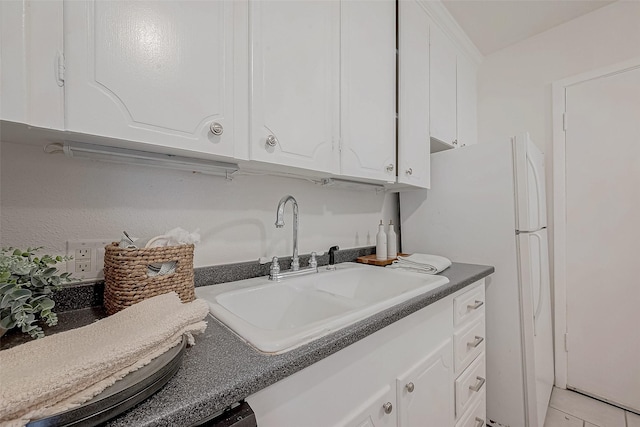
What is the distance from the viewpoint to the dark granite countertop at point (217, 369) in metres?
0.41

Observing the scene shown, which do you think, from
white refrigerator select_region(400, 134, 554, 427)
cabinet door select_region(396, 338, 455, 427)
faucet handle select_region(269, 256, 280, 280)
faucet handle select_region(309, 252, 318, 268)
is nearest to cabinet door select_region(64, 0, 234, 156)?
faucet handle select_region(269, 256, 280, 280)

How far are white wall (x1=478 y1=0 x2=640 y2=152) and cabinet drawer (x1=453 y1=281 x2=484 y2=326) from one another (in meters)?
1.10

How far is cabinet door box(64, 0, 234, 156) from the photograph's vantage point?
624 mm

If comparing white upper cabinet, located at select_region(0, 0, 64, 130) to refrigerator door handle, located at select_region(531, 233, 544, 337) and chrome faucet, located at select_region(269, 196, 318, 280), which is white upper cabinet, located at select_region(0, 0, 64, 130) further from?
refrigerator door handle, located at select_region(531, 233, 544, 337)

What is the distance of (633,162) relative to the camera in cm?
172

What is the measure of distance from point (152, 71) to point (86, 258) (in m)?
0.60

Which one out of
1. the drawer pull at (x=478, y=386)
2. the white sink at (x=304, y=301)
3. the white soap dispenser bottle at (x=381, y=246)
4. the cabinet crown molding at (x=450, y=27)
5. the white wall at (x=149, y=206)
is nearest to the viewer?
the white sink at (x=304, y=301)

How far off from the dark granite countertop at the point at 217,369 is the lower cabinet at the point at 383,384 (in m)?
0.05

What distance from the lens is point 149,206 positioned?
3.21ft

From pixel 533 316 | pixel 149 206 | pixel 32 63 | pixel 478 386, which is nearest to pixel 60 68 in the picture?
pixel 32 63

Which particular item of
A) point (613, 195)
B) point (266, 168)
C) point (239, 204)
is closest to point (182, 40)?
point (266, 168)

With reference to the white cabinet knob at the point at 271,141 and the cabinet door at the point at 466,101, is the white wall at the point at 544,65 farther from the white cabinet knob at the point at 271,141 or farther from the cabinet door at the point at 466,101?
the white cabinet knob at the point at 271,141

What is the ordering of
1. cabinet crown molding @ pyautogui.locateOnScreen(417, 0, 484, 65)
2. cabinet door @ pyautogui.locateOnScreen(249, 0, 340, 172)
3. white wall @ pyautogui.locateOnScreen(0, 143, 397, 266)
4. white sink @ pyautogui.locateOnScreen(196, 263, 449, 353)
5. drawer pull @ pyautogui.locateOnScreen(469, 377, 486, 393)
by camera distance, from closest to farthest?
white sink @ pyautogui.locateOnScreen(196, 263, 449, 353), white wall @ pyautogui.locateOnScreen(0, 143, 397, 266), cabinet door @ pyautogui.locateOnScreen(249, 0, 340, 172), drawer pull @ pyautogui.locateOnScreen(469, 377, 486, 393), cabinet crown molding @ pyautogui.locateOnScreen(417, 0, 484, 65)

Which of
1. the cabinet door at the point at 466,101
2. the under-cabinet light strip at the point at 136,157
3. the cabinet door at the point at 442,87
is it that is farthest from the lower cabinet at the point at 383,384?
the cabinet door at the point at 466,101
